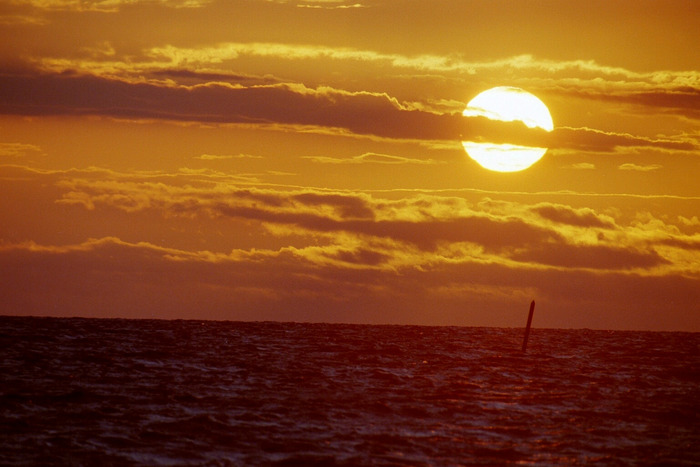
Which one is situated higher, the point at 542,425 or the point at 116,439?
the point at 542,425

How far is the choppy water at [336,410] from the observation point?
36969mm

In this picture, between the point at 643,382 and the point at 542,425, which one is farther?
the point at 643,382

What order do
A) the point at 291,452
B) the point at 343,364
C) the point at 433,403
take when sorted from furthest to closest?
the point at 343,364, the point at 433,403, the point at 291,452

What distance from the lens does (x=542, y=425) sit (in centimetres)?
4506

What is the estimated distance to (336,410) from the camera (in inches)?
1869

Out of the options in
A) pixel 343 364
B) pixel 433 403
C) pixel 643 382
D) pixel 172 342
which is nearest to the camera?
pixel 433 403

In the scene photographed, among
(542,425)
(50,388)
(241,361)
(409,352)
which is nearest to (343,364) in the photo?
(241,361)

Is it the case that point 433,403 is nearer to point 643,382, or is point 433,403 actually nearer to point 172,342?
point 643,382

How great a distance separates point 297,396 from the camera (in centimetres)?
5238

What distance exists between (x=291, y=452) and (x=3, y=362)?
39.7 metres

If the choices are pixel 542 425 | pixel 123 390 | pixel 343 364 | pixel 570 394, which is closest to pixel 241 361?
pixel 343 364

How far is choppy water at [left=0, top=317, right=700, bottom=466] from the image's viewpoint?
37.0 metres

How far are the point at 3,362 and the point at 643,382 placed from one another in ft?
149

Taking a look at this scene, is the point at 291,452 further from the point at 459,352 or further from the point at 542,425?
the point at 459,352
